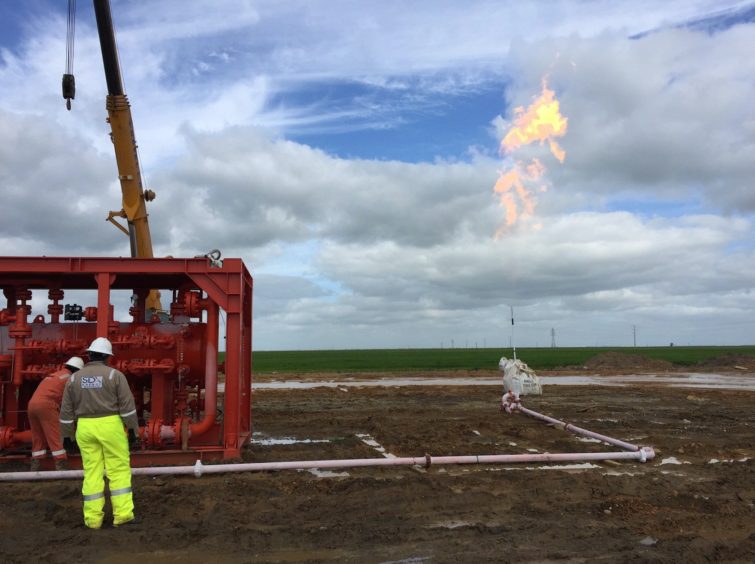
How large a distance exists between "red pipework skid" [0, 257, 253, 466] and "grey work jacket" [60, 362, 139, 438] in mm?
3155

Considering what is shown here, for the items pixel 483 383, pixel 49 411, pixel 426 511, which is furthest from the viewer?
pixel 483 383

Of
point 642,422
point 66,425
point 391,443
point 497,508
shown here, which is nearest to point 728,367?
point 642,422

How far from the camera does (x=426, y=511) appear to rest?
24.4 ft

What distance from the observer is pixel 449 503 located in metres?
7.73

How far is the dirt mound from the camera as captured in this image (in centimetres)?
5056

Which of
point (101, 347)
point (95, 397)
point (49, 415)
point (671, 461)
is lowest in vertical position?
point (671, 461)

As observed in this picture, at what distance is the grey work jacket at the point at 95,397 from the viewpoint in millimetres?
6879

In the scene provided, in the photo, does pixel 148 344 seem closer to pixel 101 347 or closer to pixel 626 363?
pixel 101 347

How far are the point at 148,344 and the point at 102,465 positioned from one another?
12.3 ft

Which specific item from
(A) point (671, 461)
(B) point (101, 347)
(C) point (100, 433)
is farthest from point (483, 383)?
(C) point (100, 433)

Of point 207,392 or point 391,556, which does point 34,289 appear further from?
point 391,556

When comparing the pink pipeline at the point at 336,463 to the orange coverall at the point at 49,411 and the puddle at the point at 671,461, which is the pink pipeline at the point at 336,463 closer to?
the puddle at the point at 671,461

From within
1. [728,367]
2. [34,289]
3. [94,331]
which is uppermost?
[34,289]

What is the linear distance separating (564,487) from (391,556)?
3.58 metres
